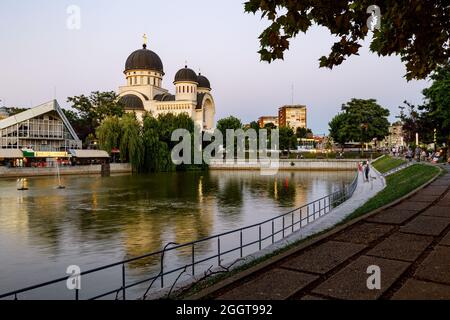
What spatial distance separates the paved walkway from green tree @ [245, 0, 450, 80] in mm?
4425

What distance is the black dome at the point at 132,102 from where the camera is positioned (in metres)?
102

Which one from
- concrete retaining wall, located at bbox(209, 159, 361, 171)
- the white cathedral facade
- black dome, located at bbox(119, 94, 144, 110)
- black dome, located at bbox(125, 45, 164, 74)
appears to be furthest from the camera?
black dome, located at bbox(125, 45, 164, 74)

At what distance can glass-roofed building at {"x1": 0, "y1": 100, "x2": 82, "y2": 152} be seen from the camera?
63.0 m

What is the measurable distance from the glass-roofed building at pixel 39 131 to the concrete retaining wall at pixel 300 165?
102ft

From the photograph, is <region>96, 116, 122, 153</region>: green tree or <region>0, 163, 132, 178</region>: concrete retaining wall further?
<region>96, 116, 122, 153</region>: green tree

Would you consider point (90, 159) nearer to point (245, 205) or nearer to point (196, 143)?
point (196, 143)

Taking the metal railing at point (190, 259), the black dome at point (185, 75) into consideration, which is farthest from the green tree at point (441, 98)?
the black dome at point (185, 75)

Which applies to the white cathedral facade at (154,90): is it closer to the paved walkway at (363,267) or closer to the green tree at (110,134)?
the green tree at (110,134)

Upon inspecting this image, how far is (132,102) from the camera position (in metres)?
103

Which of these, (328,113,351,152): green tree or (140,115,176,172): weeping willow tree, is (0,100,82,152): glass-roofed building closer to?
(140,115,176,172): weeping willow tree

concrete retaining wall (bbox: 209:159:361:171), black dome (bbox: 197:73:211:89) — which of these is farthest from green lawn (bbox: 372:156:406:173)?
black dome (bbox: 197:73:211:89)


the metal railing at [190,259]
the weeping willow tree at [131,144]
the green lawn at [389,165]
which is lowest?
the metal railing at [190,259]

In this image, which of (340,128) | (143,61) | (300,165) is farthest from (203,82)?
(300,165)

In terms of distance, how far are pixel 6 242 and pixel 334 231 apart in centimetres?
1418
